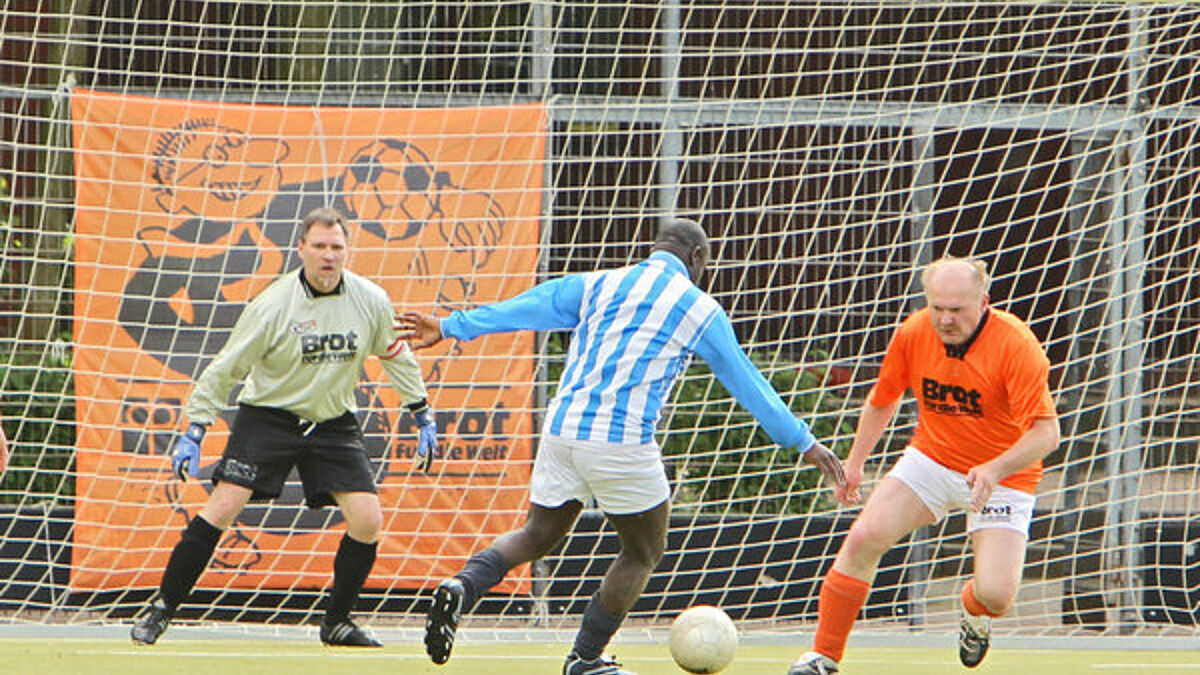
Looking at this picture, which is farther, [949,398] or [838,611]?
[949,398]

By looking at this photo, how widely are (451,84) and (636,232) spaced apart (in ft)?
3.86

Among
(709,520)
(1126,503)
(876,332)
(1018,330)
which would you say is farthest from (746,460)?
(1018,330)

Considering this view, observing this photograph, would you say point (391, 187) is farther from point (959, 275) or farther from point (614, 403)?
point (959, 275)

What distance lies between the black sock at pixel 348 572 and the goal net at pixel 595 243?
1.21 meters

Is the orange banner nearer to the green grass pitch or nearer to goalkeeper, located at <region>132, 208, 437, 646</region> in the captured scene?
the green grass pitch

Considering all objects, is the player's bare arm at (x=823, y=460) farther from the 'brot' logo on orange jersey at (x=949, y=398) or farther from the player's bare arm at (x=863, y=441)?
the 'brot' logo on orange jersey at (x=949, y=398)

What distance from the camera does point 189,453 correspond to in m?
7.28

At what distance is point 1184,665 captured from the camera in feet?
26.5

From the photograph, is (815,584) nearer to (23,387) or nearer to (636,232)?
(636,232)

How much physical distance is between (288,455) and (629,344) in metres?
1.85

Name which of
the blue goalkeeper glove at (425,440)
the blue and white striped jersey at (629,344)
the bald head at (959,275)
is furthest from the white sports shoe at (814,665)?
the blue goalkeeper glove at (425,440)

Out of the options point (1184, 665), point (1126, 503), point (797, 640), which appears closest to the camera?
point (1184, 665)

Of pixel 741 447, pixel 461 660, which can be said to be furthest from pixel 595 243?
pixel 461 660

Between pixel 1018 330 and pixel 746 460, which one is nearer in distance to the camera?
pixel 1018 330
